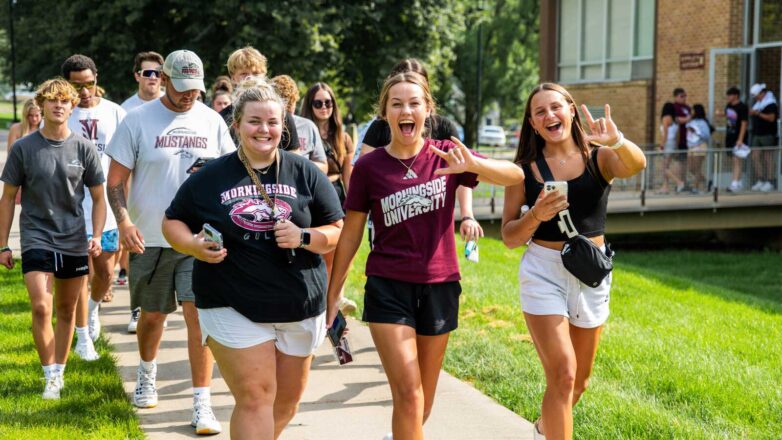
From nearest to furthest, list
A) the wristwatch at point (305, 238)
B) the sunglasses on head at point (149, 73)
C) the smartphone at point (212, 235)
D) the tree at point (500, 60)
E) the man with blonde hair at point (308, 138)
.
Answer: the smartphone at point (212, 235) < the wristwatch at point (305, 238) < the man with blonde hair at point (308, 138) < the sunglasses on head at point (149, 73) < the tree at point (500, 60)

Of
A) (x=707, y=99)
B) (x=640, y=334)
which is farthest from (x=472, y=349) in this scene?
(x=707, y=99)

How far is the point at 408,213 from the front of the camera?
14.6 ft

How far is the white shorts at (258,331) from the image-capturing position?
4152mm

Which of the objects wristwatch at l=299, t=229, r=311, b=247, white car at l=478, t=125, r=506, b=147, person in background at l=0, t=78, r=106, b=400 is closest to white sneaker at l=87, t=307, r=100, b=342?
person in background at l=0, t=78, r=106, b=400

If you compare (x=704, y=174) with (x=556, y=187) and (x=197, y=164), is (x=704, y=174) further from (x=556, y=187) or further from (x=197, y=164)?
(x=556, y=187)

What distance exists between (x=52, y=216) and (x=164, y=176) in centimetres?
114

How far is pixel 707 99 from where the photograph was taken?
22.0 meters

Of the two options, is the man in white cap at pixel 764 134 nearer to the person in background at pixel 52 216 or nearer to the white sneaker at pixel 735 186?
→ the white sneaker at pixel 735 186

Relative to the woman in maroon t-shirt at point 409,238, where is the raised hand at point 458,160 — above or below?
above

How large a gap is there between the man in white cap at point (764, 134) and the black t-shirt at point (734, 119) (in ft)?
0.59

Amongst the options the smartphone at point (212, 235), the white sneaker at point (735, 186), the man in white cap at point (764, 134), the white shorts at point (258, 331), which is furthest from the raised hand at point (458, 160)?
the white sneaker at point (735, 186)

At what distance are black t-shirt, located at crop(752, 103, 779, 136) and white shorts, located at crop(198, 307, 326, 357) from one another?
16103mm

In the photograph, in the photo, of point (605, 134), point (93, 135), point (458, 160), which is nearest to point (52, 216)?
point (93, 135)

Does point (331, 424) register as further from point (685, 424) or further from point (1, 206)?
point (1, 206)
